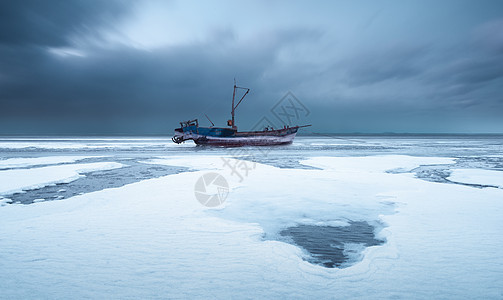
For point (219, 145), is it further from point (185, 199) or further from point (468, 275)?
point (468, 275)

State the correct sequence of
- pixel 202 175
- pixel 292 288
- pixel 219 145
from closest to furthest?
pixel 292 288 → pixel 202 175 → pixel 219 145

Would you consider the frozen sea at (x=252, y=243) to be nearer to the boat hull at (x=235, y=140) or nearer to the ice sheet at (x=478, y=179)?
the ice sheet at (x=478, y=179)

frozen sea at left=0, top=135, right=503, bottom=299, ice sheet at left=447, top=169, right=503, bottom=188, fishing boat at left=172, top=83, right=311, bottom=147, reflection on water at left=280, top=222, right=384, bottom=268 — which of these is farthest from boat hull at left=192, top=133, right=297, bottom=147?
reflection on water at left=280, top=222, right=384, bottom=268

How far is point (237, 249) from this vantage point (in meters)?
3.86

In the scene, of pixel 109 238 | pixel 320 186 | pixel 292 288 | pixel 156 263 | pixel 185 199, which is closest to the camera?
pixel 292 288

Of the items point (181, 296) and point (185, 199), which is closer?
point (181, 296)

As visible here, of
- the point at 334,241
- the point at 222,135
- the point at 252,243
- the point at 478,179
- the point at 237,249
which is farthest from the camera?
the point at 222,135

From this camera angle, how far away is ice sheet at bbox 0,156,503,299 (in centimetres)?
284

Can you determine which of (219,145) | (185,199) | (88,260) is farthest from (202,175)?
(219,145)

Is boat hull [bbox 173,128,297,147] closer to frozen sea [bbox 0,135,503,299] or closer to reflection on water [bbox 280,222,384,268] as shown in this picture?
frozen sea [bbox 0,135,503,299]

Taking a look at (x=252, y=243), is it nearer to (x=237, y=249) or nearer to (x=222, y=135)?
(x=237, y=249)

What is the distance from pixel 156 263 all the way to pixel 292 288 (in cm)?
179

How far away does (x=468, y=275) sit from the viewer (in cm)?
311

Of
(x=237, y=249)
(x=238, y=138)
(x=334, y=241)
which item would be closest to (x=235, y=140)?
(x=238, y=138)
